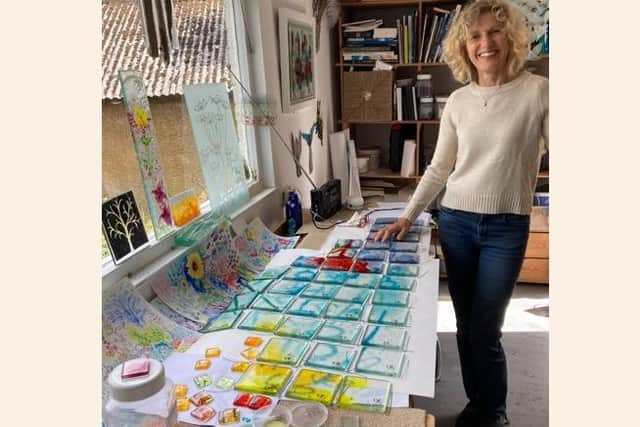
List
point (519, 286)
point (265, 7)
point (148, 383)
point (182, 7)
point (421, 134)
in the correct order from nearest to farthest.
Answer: point (148, 383) → point (182, 7) → point (265, 7) → point (519, 286) → point (421, 134)

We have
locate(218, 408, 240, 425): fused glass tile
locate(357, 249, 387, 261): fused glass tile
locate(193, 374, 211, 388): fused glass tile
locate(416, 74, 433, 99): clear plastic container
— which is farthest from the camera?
locate(416, 74, 433, 99): clear plastic container

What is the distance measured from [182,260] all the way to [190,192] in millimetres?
279

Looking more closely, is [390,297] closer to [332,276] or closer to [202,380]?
[332,276]

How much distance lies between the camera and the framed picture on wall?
226 centimetres

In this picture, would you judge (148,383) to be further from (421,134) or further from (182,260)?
(421,134)

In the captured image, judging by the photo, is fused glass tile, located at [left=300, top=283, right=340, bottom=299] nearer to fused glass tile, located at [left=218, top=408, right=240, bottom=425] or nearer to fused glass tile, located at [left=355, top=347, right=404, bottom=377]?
fused glass tile, located at [left=355, top=347, right=404, bottom=377]

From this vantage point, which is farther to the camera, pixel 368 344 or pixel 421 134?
pixel 421 134

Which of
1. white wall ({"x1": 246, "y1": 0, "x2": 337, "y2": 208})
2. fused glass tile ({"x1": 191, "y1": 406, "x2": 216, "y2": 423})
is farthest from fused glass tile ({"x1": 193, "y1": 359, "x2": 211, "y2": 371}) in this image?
white wall ({"x1": 246, "y1": 0, "x2": 337, "y2": 208})

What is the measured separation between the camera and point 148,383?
77 centimetres

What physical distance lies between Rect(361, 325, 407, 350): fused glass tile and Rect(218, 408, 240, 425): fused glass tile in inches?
14.1

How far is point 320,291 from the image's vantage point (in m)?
1.46

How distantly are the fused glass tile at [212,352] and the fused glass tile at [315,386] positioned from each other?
217 mm

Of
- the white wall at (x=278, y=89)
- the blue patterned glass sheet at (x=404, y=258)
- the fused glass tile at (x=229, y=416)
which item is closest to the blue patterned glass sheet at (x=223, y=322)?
the fused glass tile at (x=229, y=416)

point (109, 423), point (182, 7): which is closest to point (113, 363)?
point (109, 423)
